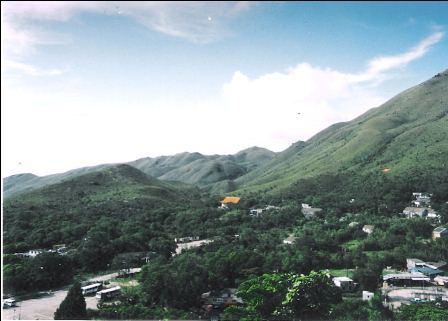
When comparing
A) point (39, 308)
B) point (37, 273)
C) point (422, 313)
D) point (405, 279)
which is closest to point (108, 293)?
point (39, 308)

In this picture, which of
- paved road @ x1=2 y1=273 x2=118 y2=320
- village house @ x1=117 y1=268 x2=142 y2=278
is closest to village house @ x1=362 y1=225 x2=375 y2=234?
village house @ x1=117 y1=268 x2=142 y2=278

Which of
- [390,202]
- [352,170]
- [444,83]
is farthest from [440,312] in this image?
[444,83]

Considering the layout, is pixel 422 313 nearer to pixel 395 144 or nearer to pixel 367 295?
pixel 367 295

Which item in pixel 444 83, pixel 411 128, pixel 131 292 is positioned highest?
pixel 444 83

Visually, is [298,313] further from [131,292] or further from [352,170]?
[352,170]

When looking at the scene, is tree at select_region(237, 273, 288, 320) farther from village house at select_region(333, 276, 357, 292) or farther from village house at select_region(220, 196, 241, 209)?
→ village house at select_region(220, 196, 241, 209)
